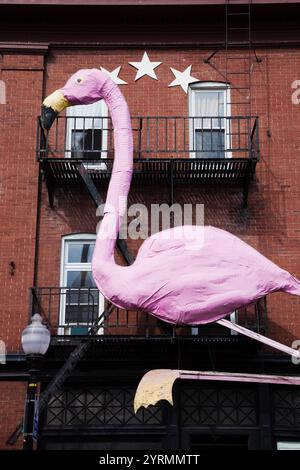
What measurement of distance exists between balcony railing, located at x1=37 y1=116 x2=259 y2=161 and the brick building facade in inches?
1.5

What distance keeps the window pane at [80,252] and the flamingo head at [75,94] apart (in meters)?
2.25

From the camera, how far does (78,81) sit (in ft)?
44.5

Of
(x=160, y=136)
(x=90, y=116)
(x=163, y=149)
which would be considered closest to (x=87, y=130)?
(x=90, y=116)

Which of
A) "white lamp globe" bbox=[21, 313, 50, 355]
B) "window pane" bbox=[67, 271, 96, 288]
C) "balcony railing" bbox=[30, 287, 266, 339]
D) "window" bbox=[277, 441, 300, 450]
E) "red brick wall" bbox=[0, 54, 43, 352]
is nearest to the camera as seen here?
"white lamp globe" bbox=[21, 313, 50, 355]

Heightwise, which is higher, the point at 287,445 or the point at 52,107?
the point at 52,107

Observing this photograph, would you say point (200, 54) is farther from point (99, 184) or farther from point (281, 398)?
point (281, 398)

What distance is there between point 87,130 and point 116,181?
7.81ft

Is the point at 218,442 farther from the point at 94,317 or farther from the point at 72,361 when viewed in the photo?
the point at 94,317

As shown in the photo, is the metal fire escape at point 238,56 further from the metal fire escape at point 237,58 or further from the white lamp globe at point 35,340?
the white lamp globe at point 35,340

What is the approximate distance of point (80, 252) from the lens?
567 inches

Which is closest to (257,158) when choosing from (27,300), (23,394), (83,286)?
(83,286)

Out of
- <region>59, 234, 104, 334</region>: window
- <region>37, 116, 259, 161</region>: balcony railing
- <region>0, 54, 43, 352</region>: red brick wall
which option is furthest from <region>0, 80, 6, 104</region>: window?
<region>59, 234, 104, 334</region>: window

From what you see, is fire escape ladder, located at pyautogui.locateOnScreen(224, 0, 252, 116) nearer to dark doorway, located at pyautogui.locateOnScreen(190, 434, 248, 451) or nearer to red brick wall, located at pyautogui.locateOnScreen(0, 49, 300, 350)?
red brick wall, located at pyautogui.locateOnScreen(0, 49, 300, 350)

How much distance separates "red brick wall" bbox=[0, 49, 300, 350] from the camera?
14.1 meters
